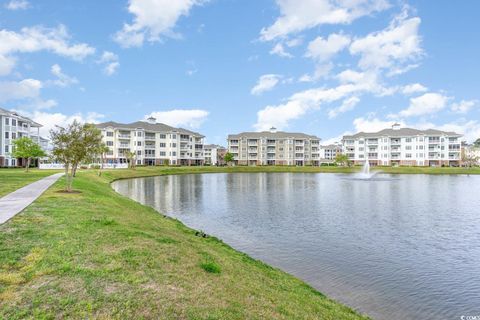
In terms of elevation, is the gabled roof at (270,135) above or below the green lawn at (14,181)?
above

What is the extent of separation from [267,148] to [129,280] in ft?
507

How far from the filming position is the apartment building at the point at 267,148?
161250mm

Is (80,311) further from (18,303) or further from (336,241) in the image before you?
(336,241)

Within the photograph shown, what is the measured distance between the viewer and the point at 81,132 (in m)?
30.3

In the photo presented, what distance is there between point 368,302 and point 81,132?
91.7ft

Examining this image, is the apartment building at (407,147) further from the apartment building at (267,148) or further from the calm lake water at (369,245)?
the calm lake water at (369,245)

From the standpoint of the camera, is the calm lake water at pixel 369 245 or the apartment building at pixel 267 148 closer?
the calm lake water at pixel 369 245

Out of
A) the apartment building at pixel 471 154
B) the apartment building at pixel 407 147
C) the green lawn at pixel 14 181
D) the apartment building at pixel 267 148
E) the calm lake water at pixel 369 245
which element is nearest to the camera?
the calm lake water at pixel 369 245

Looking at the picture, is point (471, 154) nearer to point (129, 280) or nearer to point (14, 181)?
point (14, 181)

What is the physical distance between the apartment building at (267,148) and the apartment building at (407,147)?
96.2ft

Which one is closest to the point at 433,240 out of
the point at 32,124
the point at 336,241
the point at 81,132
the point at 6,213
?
the point at 336,241

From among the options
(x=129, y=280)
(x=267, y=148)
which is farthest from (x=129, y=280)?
(x=267, y=148)

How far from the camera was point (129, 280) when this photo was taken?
8984 millimetres

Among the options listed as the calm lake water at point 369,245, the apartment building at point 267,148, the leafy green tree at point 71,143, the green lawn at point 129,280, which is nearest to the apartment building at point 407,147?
the apartment building at point 267,148
